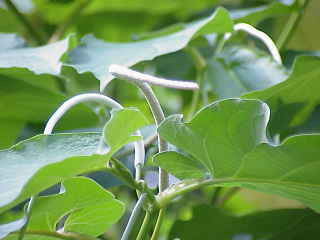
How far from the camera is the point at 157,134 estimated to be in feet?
1.37

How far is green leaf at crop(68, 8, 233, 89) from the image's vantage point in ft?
1.51

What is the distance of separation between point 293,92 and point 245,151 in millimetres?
142

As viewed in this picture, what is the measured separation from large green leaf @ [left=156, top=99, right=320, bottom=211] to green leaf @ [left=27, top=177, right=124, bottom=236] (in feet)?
0.13

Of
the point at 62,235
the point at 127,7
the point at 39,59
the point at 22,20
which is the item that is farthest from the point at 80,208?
the point at 127,7

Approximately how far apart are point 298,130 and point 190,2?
0.33 meters

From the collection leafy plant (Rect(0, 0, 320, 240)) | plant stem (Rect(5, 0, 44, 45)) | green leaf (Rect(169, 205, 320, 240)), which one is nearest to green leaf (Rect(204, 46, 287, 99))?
leafy plant (Rect(0, 0, 320, 240))

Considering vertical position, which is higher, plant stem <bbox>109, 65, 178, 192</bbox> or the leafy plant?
plant stem <bbox>109, 65, 178, 192</bbox>

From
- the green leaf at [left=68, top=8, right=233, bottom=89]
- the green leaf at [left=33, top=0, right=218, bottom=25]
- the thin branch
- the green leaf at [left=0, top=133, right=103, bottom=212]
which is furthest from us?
the green leaf at [left=33, top=0, right=218, bottom=25]

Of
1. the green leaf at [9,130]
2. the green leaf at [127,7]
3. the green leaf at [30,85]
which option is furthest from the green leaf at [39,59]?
the green leaf at [127,7]

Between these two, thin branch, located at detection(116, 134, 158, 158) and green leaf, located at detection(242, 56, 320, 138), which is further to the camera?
thin branch, located at detection(116, 134, 158, 158)

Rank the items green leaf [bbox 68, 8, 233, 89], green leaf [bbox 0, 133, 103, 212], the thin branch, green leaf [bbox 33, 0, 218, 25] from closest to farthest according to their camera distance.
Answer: green leaf [bbox 0, 133, 103, 212], green leaf [bbox 68, 8, 233, 89], the thin branch, green leaf [bbox 33, 0, 218, 25]

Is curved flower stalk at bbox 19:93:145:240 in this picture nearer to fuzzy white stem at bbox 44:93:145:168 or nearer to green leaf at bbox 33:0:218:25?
fuzzy white stem at bbox 44:93:145:168

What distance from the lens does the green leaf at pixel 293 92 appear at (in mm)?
464

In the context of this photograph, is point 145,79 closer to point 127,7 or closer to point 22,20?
point 22,20
